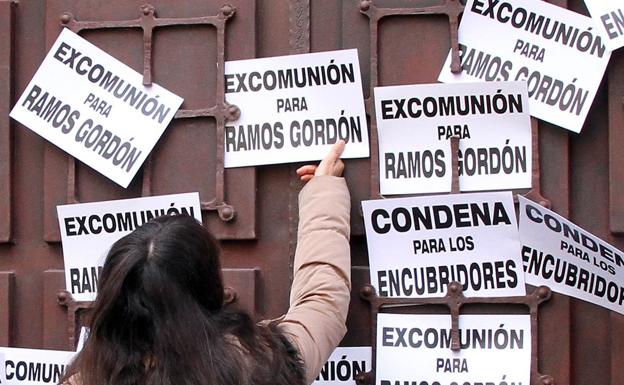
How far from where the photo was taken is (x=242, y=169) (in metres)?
2.19

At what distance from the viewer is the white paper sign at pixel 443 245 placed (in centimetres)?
205

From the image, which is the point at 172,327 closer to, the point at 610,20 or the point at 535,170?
the point at 535,170

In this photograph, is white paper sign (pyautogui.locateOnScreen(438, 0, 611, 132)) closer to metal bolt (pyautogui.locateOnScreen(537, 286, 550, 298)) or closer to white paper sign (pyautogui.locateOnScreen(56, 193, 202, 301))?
metal bolt (pyautogui.locateOnScreen(537, 286, 550, 298))

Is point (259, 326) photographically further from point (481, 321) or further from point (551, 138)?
point (551, 138)

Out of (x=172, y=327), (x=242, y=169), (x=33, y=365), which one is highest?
(x=242, y=169)

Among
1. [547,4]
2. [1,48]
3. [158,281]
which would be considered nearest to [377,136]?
[547,4]

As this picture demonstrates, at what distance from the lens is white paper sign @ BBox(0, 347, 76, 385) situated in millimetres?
2270

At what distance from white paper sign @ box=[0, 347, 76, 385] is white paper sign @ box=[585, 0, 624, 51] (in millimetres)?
1382

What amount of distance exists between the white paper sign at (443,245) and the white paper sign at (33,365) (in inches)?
30.5

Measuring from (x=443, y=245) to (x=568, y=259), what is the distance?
261 millimetres

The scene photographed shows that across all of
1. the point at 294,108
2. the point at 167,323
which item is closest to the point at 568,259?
the point at 294,108

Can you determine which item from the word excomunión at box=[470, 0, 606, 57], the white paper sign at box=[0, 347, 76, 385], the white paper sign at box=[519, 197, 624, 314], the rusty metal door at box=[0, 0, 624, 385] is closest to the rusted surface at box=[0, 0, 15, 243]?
the rusty metal door at box=[0, 0, 624, 385]

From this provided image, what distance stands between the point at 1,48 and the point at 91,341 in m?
0.98

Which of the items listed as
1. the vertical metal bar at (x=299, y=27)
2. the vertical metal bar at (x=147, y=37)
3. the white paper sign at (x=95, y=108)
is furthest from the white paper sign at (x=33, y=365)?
the vertical metal bar at (x=299, y=27)
